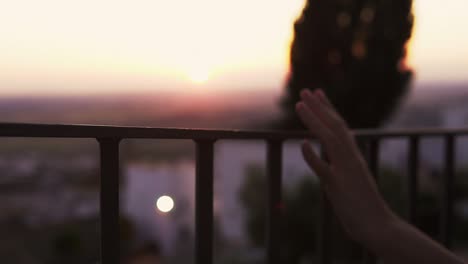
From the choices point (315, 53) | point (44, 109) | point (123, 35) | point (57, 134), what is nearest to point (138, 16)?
point (123, 35)

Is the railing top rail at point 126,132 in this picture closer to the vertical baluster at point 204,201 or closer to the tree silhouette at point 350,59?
the vertical baluster at point 204,201

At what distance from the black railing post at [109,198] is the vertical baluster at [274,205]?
638 mm

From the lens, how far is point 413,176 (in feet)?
7.38

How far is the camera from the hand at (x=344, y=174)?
119cm

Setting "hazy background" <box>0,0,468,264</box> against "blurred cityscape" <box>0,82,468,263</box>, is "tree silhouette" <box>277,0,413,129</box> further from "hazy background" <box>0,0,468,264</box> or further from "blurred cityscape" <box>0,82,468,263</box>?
"blurred cityscape" <box>0,82,468,263</box>

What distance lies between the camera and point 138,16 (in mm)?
4090

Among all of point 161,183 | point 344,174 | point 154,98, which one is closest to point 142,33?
point 344,174

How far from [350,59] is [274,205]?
9.80 meters

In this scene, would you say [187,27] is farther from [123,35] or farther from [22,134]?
[22,134]

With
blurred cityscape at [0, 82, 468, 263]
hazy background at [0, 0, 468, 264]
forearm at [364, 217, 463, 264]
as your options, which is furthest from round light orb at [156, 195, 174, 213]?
blurred cityscape at [0, 82, 468, 263]

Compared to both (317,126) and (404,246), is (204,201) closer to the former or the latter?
(317,126)

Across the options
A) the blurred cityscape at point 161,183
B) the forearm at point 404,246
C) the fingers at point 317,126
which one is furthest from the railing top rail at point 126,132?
the blurred cityscape at point 161,183

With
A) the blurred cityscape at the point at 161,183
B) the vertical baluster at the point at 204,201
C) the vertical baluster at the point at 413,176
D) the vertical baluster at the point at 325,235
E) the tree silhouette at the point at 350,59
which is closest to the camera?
the vertical baluster at the point at 204,201

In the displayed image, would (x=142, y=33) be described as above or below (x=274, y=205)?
above
